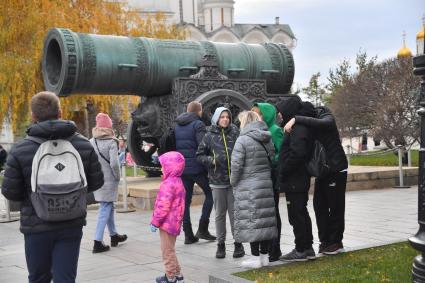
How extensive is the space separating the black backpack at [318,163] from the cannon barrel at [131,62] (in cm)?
450

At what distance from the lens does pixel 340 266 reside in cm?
604

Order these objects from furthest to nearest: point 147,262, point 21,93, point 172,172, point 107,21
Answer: point 107,21
point 21,93
point 147,262
point 172,172

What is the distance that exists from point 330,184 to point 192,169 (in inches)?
73.9

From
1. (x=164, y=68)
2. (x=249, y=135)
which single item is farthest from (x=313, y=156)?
(x=164, y=68)

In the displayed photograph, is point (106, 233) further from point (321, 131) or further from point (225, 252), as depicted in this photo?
point (321, 131)

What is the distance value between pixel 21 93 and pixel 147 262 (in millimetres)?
14216

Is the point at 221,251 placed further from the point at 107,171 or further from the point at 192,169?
the point at 107,171

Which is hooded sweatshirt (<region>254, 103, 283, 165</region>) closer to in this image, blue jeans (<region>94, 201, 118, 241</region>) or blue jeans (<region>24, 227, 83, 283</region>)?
blue jeans (<region>94, 201, 118, 241</region>)

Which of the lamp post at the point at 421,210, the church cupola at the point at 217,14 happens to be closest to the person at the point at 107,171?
the lamp post at the point at 421,210

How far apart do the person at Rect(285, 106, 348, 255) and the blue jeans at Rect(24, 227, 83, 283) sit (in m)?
2.82

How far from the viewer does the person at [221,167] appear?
702cm

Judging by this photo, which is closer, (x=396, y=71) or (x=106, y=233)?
(x=106, y=233)

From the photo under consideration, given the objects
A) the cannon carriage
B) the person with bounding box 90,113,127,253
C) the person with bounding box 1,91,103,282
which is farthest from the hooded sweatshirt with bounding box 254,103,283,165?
the cannon carriage

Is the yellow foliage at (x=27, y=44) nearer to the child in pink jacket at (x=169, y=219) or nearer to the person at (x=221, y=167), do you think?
the person at (x=221, y=167)
